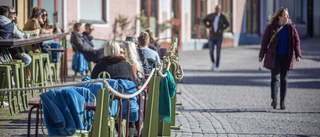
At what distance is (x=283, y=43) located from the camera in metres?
9.07

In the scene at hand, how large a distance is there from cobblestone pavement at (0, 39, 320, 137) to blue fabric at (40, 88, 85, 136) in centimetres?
255

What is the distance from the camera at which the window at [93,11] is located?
773 inches

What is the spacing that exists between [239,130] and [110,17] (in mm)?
14345

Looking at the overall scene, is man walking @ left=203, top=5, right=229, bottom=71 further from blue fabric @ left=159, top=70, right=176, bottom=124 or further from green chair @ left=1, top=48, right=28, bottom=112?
blue fabric @ left=159, top=70, right=176, bottom=124

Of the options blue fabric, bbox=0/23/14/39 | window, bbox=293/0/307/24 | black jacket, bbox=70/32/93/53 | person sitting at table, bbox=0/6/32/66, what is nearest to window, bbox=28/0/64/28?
black jacket, bbox=70/32/93/53

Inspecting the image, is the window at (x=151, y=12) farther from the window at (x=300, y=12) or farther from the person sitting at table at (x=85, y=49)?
the window at (x=300, y=12)

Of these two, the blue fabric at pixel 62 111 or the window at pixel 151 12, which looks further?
the window at pixel 151 12

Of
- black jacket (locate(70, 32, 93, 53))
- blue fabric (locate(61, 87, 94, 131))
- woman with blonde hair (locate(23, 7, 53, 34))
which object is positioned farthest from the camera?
black jacket (locate(70, 32, 93, 53))

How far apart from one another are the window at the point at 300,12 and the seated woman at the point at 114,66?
115 ft

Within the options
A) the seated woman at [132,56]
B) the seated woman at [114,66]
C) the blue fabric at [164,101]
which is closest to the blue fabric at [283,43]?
the seated woman at [132,56]

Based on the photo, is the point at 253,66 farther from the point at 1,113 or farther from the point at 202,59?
the point at 1,113

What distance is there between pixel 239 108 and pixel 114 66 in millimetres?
3657

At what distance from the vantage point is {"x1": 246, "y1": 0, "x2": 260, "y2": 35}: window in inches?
1298

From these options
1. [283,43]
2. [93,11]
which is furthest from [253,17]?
[283,43]
